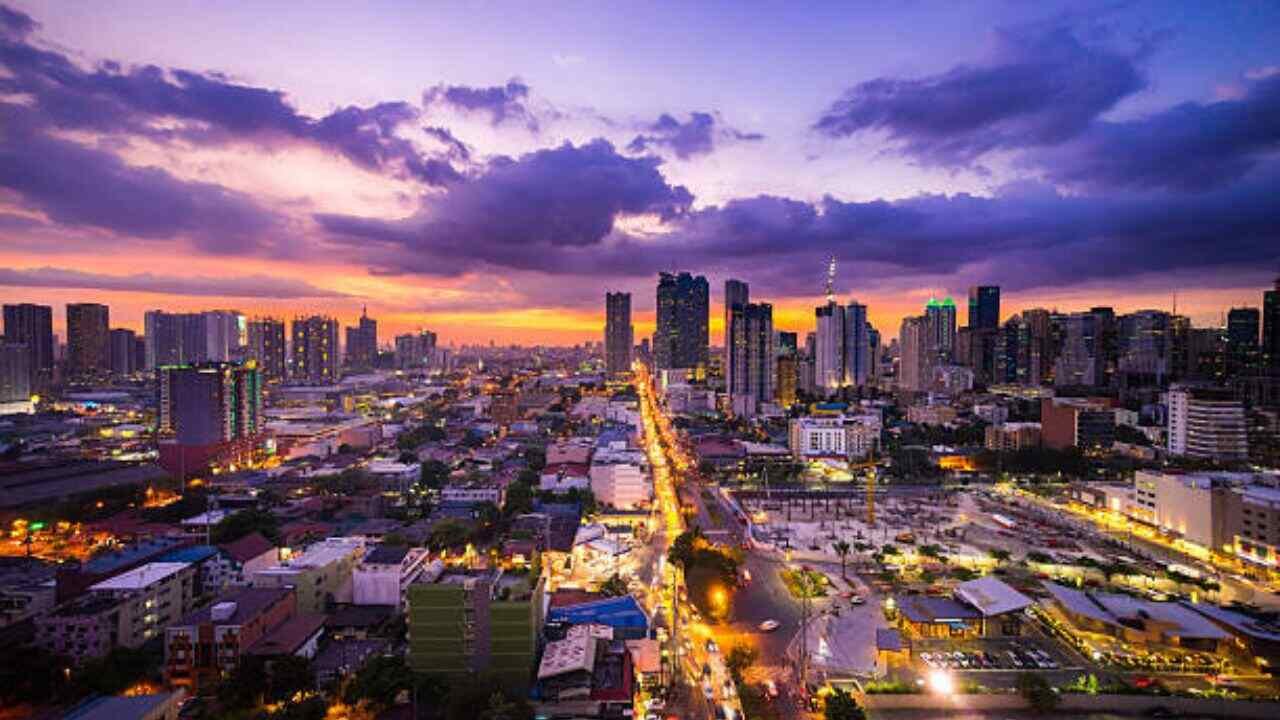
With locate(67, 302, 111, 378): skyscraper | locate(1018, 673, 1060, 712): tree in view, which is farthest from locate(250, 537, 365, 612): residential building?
locate(67, 302, 111, 378): skyscraper

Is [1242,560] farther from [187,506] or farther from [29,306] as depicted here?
[29,306]

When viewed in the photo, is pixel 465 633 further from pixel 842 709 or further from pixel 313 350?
pixel 313 350

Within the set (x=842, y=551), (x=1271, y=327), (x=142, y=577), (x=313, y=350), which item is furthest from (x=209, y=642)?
(x=313, y=350)

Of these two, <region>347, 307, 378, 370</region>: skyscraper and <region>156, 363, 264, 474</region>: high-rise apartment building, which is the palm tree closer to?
<region>156, 363, 264, 474</region>: high-rise apartment building

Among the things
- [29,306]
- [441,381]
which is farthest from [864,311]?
[29,306]

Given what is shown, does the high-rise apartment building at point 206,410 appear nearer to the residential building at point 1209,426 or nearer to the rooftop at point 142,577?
the rooftop at point 142,577

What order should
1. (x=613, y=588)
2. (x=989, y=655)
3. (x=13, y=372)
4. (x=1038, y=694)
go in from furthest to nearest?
(x=13, y=372)
(x=613, y=588)
(x=989, y=655)
(x=1038, y=694)
